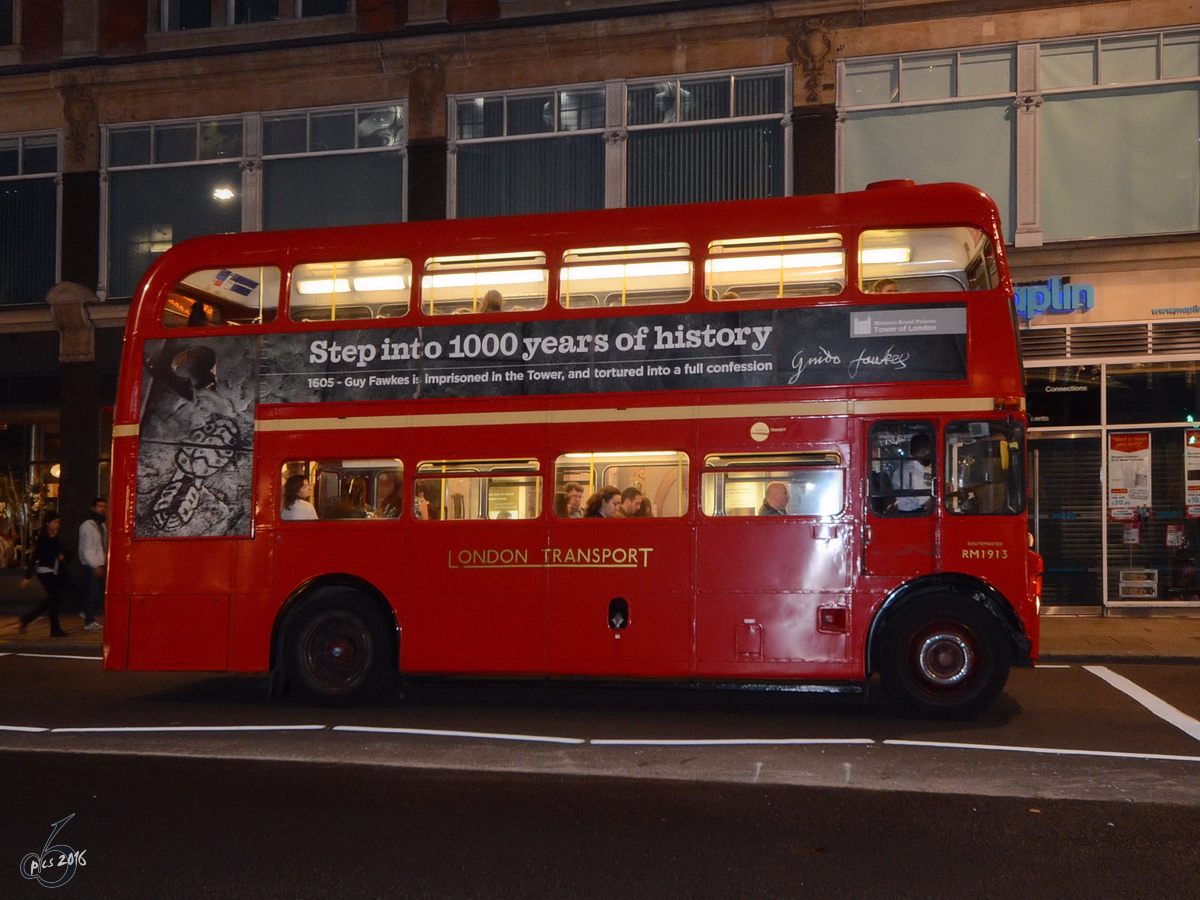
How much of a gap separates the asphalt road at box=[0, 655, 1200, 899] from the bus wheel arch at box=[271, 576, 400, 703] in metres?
0.30

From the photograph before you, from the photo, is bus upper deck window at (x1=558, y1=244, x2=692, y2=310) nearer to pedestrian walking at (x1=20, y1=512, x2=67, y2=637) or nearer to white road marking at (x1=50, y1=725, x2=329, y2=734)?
white road marking at (x1=50, y1=725, x2=329, y2=734)

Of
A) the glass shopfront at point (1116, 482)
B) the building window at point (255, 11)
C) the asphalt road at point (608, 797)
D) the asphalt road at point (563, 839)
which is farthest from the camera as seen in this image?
the building window at point (255, 11)

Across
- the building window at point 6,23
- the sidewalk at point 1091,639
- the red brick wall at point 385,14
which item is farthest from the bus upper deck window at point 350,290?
the building window at point 6,23

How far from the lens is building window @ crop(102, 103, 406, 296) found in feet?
64.9

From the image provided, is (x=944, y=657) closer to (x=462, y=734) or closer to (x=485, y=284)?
(x=462, y=734)

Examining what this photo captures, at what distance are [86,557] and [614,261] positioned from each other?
1024 cm

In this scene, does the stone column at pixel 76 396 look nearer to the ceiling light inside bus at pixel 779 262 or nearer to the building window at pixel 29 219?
the building window at pixel 29 219

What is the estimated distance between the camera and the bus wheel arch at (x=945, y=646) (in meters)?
9.16

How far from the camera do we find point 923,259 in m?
9.34

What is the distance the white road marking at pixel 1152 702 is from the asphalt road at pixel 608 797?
0.05 m

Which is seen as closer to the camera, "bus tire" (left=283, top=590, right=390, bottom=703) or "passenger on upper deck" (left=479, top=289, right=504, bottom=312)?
"passenger on upper deck" (left=479, top=289, right=504, bottom=312)

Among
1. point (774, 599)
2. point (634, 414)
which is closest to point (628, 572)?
point (774, 599)

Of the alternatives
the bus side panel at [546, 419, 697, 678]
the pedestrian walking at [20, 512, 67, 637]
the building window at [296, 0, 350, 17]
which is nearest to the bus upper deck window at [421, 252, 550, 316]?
the bus side panel at [546, 419, 697, 678]

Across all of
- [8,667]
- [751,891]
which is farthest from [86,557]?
[751,891]
